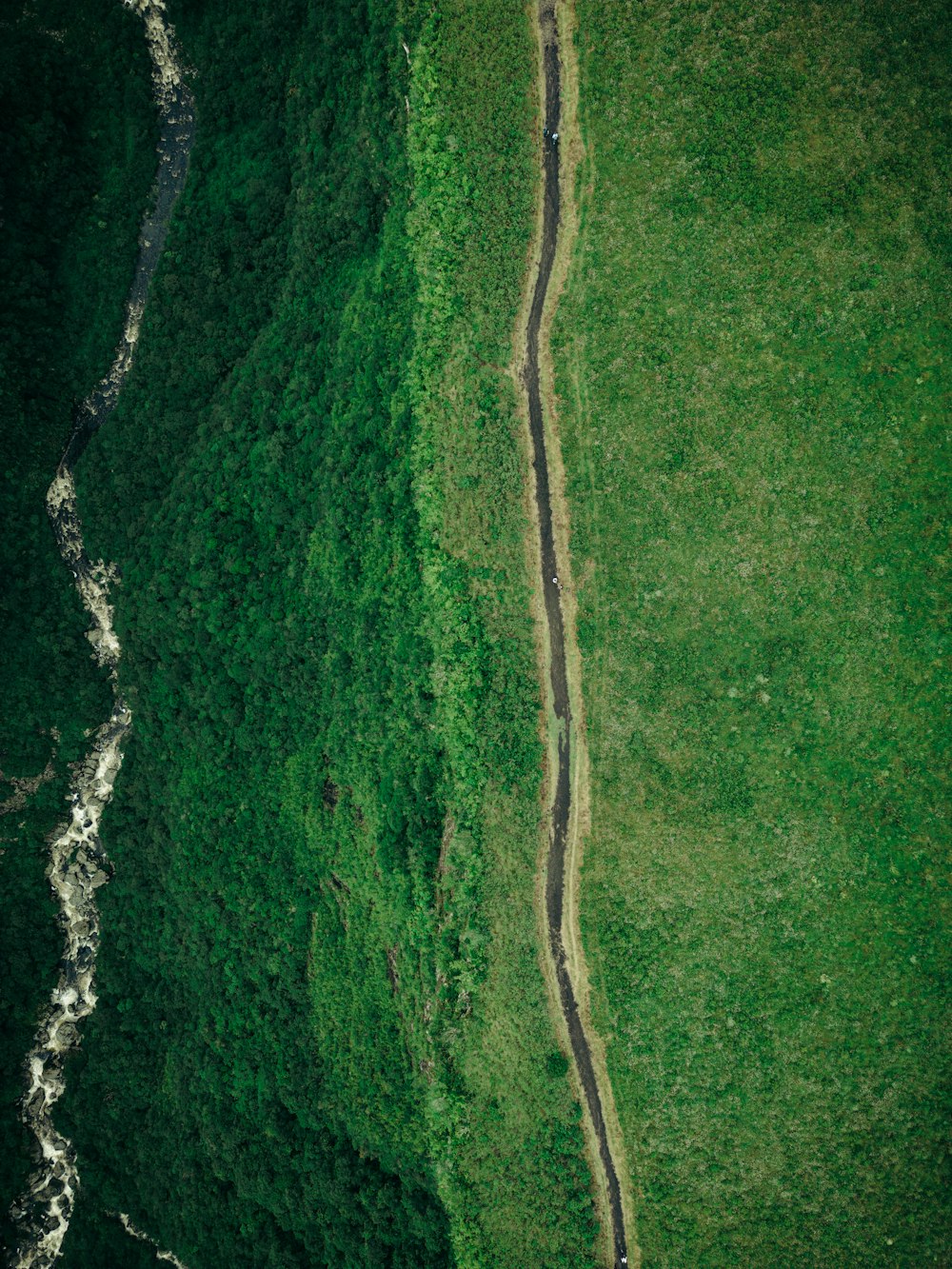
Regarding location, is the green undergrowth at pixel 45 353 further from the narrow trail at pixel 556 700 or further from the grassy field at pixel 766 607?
the grassy field at pixel 766 607

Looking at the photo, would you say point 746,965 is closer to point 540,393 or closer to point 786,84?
point 540,393

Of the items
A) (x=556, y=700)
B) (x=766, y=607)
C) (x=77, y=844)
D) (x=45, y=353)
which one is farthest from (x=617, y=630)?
(x=45, y=353)

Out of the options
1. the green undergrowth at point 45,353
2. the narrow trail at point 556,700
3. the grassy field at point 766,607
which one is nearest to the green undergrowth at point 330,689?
the narrow trail at point 556,700

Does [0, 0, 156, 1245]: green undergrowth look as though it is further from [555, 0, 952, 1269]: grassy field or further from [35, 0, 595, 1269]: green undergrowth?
[555, 0, 952, 1269]: grassy field

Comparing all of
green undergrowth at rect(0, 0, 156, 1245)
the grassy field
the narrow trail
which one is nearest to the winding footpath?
green undergrowth at rect(0, 0, 156, 1245)

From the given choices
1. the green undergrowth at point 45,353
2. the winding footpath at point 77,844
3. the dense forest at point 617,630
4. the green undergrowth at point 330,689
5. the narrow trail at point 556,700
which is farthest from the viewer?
the winding footpath at point 77,844

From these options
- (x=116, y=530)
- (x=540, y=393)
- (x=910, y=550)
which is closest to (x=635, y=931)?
(x=910, y=550)
